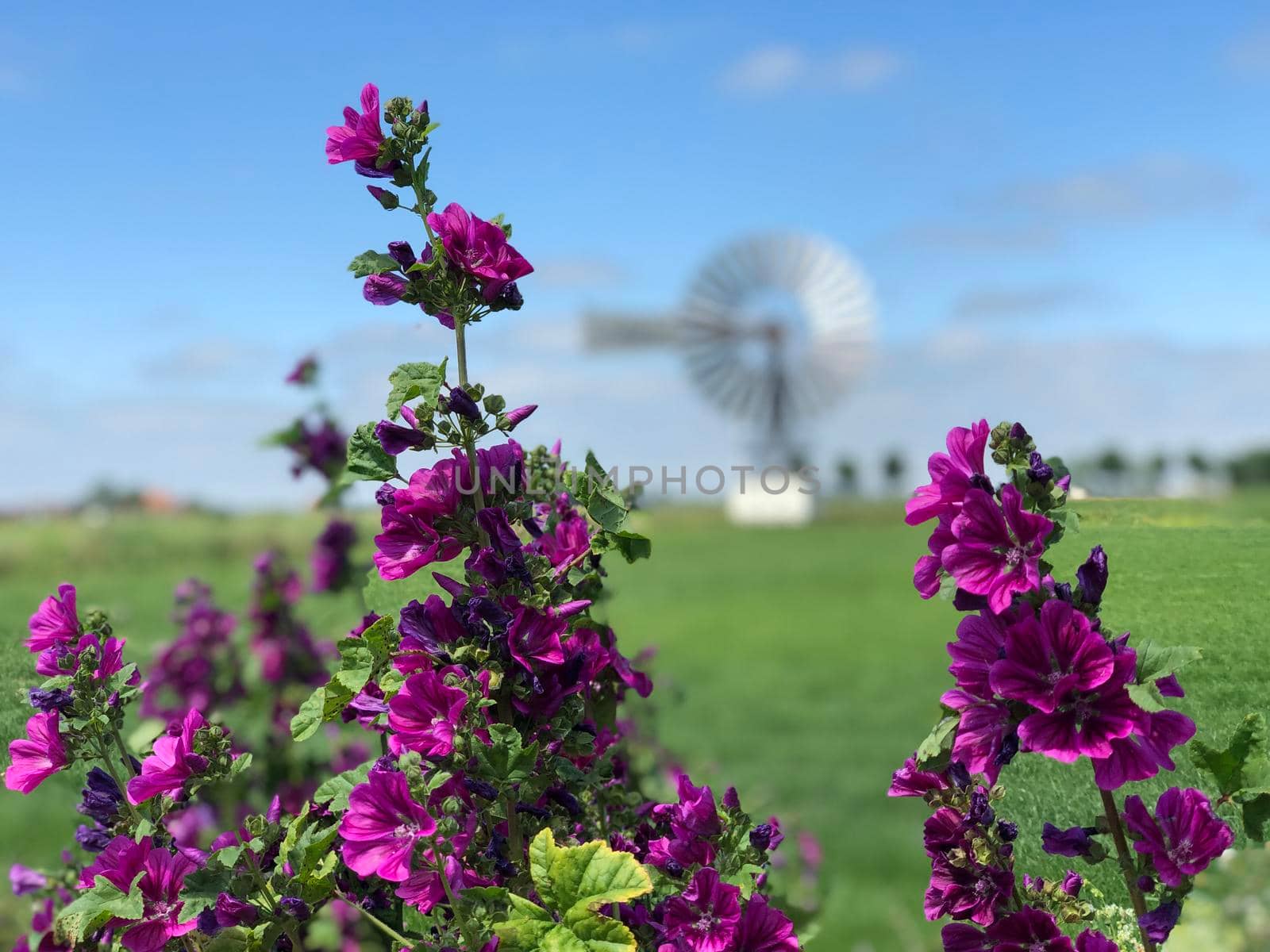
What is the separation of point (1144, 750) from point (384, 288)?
1046mm

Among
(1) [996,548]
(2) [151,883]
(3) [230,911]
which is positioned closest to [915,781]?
(1) [996,548]

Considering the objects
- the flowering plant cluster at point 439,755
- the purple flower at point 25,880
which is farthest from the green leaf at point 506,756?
the purple flower at point 25,880

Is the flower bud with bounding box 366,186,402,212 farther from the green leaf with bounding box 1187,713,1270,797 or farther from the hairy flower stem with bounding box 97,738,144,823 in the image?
the green leaf with bounding box 1187,713,1270,797

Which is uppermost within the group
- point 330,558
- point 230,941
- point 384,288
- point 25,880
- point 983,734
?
point 384,288

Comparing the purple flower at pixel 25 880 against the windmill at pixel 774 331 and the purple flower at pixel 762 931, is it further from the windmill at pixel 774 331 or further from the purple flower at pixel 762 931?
the windmill at pixel 774 331

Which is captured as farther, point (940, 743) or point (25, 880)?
point (25, 880)

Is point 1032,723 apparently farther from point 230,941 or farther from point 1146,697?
point 230,941

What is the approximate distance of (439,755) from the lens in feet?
4.58

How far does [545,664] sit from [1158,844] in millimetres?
758

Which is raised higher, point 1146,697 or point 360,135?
point 360,135

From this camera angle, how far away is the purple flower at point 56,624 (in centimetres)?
171

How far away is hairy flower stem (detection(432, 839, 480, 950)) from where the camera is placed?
4.44 feet

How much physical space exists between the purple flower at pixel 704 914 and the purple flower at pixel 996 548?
0.48 metres

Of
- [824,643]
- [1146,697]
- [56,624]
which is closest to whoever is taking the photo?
[1146,697]
